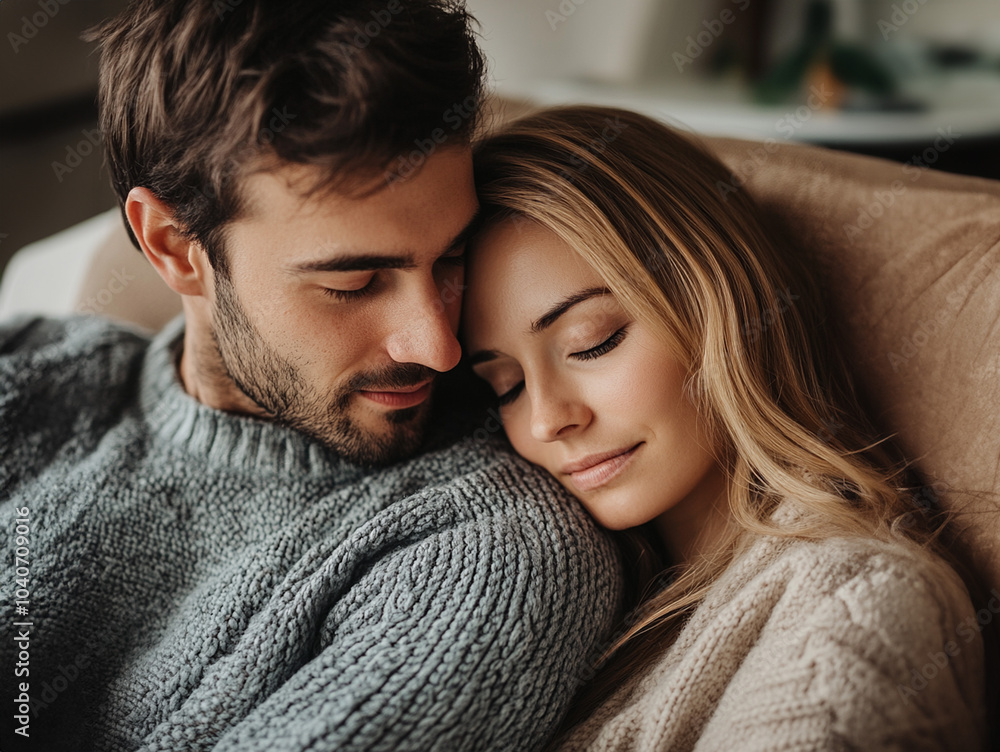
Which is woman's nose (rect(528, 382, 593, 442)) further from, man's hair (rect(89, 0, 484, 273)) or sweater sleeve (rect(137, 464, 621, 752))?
man's hair (rect(89, 0, 484, 273))

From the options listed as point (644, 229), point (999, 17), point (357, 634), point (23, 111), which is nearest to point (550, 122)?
point (644, 229)

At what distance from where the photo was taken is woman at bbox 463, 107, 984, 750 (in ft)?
2.87

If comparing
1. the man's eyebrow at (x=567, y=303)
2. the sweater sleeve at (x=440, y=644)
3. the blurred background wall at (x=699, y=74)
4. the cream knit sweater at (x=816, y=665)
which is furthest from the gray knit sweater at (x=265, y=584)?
the blurred background wall at (x=699, y=74)

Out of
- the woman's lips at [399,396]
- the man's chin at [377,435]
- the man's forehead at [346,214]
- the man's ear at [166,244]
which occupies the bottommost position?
the man's chin at [377,435]

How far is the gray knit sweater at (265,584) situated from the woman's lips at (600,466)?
0.14 feet

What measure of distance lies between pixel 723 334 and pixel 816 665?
405mm

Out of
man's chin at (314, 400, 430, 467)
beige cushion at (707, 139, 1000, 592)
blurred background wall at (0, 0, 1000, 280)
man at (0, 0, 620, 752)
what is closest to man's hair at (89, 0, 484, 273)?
man at (0, 0, 620, 752)

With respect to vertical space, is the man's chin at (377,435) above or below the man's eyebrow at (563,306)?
below

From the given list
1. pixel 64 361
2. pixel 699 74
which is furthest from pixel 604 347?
pixel 699 74

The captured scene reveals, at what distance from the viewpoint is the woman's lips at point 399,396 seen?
3.42 ft

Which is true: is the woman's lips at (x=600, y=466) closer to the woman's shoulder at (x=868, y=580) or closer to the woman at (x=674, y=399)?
the woman at (x=674, y=399)

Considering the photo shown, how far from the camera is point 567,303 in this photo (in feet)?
3.18

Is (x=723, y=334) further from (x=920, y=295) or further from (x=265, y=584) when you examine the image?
(x=265, y=584)

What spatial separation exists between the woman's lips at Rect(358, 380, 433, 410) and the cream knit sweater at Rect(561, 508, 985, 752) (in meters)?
0.45
